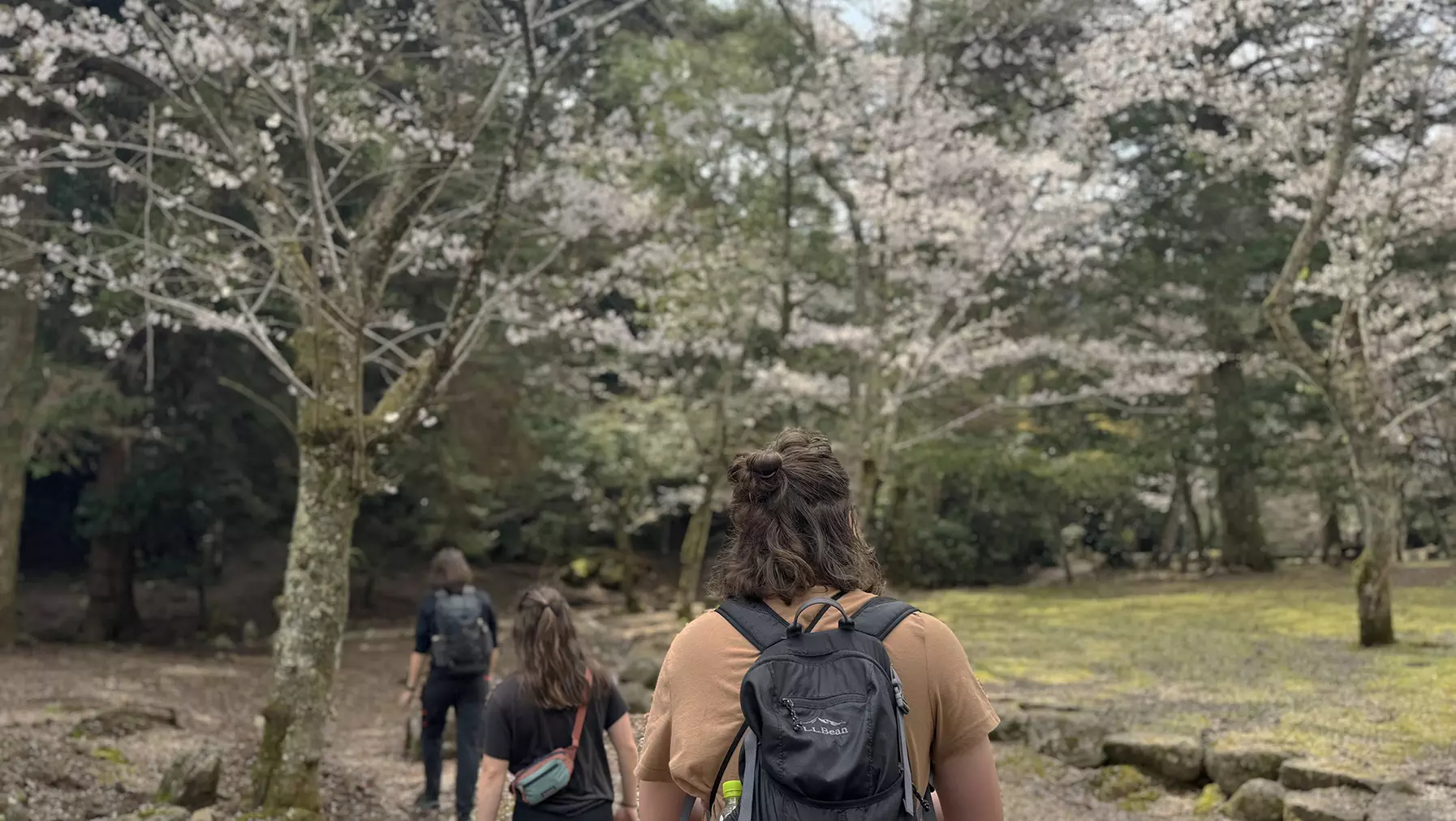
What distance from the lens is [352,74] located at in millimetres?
10648

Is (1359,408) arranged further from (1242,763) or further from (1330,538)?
(1330,538)

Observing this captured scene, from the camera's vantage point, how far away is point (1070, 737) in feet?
24.5

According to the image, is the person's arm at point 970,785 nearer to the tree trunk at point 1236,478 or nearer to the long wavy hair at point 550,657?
the long wavy hair at point 550,657

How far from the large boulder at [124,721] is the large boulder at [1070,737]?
275 inches

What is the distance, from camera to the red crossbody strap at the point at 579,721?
3627mm

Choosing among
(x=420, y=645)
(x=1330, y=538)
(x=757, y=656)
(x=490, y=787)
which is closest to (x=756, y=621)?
(x=757, y=656)

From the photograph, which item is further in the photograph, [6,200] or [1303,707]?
[6,200]

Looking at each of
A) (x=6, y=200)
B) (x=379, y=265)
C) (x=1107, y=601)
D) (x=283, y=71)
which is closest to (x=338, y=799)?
(x=379, y=265)

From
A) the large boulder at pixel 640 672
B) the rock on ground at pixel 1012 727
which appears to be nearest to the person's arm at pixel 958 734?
the rock on ground at pixel 1012 727

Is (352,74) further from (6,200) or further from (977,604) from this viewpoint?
(977,604)

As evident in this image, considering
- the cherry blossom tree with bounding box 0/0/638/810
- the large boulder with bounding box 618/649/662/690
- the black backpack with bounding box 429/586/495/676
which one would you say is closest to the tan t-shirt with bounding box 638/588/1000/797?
the black backpack with bounding box 429/586/495/676

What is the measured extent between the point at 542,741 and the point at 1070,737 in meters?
5.05

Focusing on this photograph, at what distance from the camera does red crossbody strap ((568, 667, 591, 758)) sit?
3627 millimetres

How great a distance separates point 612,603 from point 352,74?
38.7ft
